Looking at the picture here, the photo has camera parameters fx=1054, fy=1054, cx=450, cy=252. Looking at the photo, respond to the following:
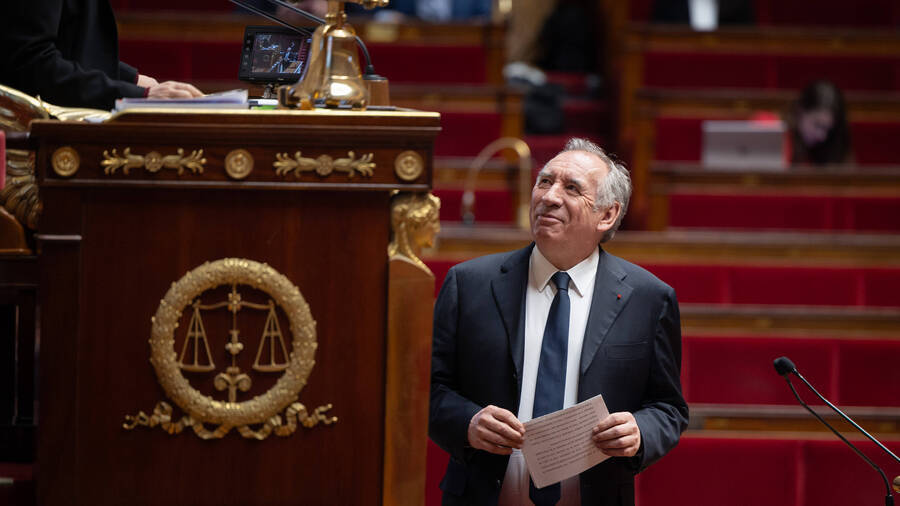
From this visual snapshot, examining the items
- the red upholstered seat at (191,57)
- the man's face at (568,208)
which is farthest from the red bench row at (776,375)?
the red upholstered seat at (191,57)

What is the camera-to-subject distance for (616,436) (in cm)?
131

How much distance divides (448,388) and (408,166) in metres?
0.46

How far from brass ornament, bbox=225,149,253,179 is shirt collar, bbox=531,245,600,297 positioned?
21.2 inches

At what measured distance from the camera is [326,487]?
3.46 ft

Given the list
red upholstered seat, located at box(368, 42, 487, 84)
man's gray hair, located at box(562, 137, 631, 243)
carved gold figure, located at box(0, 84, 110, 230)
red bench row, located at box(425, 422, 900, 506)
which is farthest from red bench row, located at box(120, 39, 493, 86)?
carved gold figure, located at box(0, 84, 110, 230)

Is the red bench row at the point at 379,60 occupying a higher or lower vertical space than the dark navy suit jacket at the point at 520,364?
higher

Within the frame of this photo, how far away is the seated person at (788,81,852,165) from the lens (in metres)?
3.51

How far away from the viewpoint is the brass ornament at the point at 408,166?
1060 millimetres

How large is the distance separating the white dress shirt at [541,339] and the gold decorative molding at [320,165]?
459 mm

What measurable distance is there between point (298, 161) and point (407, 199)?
12cm

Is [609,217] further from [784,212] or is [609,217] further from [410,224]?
[784,212]

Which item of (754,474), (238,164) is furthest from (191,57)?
(238,164)

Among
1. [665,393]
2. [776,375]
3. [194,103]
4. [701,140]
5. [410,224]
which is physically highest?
[701,140]

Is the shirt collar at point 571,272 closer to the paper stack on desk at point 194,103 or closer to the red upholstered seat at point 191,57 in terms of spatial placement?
the paper stack on desk at point 194,103
